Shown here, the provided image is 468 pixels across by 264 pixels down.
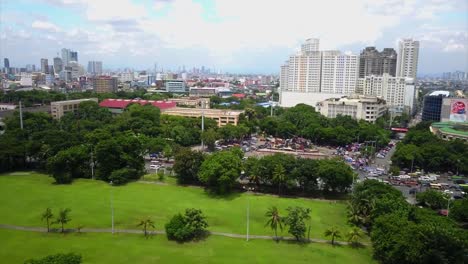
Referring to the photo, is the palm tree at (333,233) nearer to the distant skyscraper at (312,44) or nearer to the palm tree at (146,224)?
the palm tree at (146,224)

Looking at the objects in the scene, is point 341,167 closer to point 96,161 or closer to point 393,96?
point 96,161

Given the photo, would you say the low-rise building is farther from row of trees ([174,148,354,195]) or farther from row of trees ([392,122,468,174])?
row of trees ([174,148,354,195])

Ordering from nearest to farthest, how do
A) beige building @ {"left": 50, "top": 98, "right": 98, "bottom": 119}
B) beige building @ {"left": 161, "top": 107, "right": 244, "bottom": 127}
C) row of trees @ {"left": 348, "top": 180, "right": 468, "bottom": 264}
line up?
row of trees @ {"left": 348, "top": 180, "right": 468, "bottom": 264} → beige building @ {"left": 161, "top": 107, "right": 244, "bottom": 127} → beige building @ {"left": 50, "top": 98, "right": 98, "bottom": 119}

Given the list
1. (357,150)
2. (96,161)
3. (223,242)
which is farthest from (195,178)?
(357,150)

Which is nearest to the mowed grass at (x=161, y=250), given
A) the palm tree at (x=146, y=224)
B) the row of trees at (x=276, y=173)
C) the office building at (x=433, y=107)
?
the palm tree at (x=146, y=224)

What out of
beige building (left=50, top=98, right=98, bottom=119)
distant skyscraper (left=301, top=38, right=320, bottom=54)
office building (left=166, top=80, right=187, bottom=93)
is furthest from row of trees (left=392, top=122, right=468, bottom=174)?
office building (left=166, top=80, right=187, bottom=93)

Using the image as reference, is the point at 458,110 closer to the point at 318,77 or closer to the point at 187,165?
the point at 318,77
